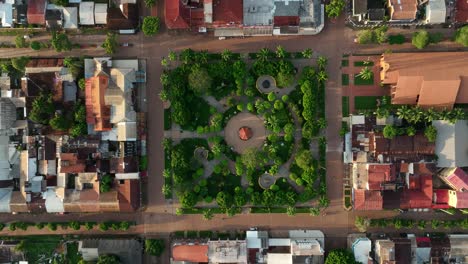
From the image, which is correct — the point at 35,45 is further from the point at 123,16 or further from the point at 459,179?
the point at 459,179

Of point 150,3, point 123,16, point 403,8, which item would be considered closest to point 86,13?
point 123,16

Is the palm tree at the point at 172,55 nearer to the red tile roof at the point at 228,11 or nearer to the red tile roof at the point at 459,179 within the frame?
the red tile roof at the point at 228,11

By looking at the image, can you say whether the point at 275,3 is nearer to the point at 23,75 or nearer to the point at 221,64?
the point at 221,64

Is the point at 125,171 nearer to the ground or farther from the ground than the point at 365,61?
nearer to the ground

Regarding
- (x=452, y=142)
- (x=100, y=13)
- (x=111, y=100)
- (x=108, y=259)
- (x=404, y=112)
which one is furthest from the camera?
(x=100, y=13)

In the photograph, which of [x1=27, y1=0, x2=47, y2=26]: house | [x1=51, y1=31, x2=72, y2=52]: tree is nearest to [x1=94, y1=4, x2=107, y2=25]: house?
[x1=51, y1=31, x2=72, y2=52]: tree

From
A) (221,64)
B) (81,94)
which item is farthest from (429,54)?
(81,94)

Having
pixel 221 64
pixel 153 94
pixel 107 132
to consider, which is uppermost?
pixel 221 64
